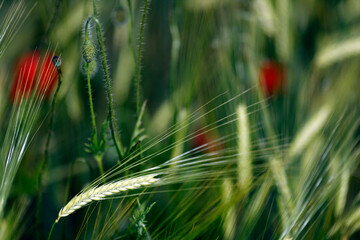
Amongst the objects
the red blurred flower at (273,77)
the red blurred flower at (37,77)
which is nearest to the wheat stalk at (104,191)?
the red blurred flower at (37,77)

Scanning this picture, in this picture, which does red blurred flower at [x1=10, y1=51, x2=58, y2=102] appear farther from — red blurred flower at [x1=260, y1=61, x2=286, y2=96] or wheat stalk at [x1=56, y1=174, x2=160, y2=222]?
red blurred flower at [x1=260, y1=61, x2=286, y2=96]

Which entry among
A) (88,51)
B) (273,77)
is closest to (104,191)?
(88,51)

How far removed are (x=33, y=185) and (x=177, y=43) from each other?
0.81ft

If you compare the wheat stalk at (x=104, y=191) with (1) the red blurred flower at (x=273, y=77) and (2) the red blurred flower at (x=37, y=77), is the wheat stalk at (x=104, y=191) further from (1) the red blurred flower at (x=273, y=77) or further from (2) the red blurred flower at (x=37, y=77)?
(1) the red blurred flower at (x=273, y=77)

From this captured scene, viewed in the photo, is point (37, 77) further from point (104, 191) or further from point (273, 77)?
point (273, 77)

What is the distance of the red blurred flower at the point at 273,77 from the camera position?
65 cm

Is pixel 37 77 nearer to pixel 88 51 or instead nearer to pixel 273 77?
pixel 88 51

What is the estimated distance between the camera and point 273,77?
65 cm

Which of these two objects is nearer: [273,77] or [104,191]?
[104,191]

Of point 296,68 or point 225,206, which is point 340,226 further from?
point 296,68

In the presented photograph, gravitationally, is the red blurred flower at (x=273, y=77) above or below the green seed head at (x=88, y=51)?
below

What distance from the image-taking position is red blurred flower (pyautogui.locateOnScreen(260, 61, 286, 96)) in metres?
0.65

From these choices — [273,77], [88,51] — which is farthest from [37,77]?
[273,77]

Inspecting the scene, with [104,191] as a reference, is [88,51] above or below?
above
